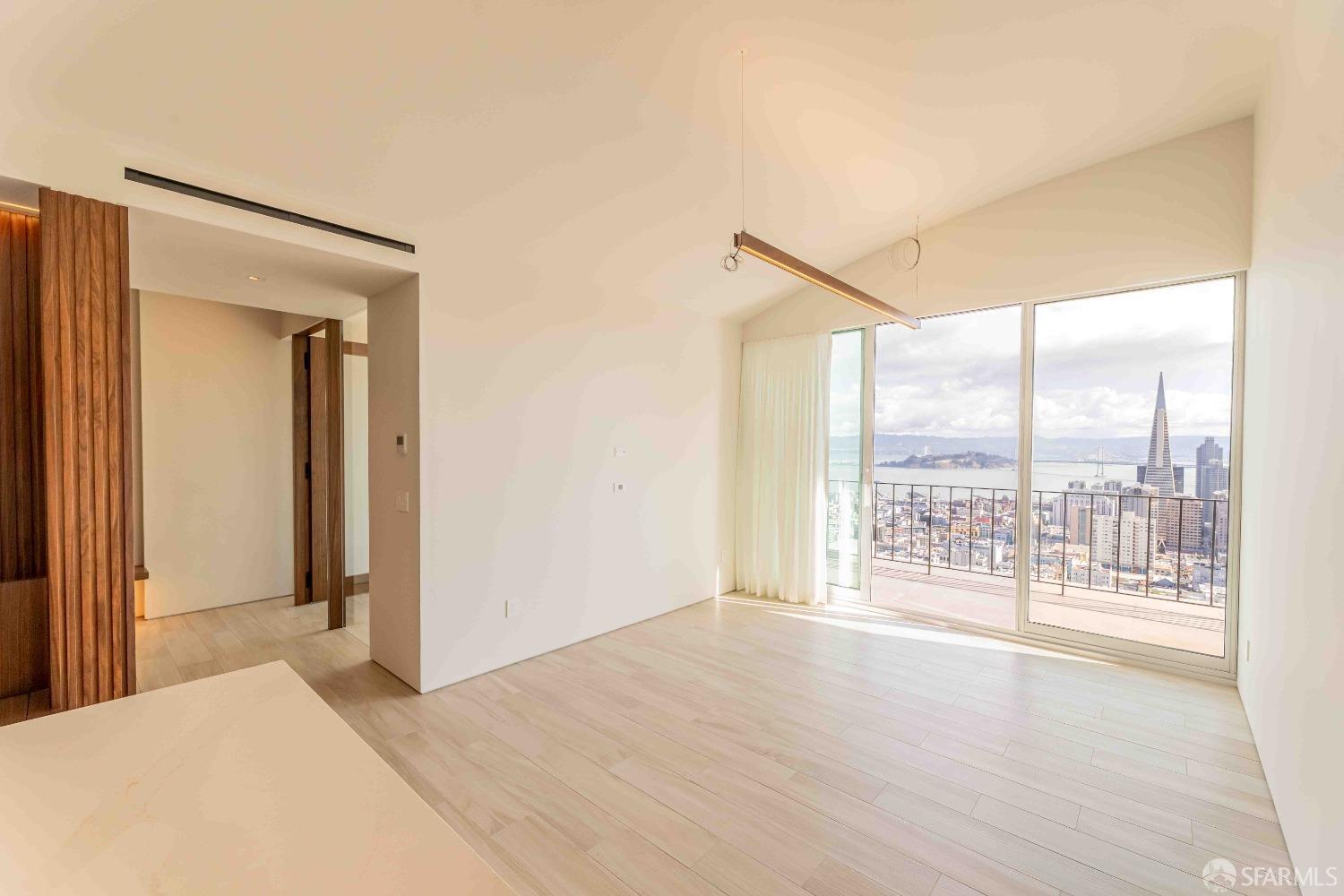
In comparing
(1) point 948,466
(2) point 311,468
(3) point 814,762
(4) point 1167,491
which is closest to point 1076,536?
(4) point 1167,491

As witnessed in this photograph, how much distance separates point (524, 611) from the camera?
3945mm

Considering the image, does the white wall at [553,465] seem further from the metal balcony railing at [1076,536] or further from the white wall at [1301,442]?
the white wall at [1301,442]

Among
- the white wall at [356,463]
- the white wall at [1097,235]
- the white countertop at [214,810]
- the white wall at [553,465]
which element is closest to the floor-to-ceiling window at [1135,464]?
the white wall at [1097,235]

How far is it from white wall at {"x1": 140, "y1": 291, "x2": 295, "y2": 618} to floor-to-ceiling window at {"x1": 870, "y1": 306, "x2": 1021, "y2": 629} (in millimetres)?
5617

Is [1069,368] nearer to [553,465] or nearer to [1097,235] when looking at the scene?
[1097,235]

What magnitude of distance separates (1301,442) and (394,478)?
454cm

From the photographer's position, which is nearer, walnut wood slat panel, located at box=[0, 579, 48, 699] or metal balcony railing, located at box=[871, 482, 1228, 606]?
walnut wood slat panel, located at box=[0, 579, 48, 699]

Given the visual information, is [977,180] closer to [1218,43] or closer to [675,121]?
[1218,43]

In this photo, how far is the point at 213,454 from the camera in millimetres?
5031

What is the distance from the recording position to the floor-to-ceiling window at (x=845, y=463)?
17.1 ft

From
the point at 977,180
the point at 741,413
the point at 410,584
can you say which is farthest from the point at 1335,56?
the point at 410,584

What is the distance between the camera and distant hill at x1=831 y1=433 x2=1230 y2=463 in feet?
12.6

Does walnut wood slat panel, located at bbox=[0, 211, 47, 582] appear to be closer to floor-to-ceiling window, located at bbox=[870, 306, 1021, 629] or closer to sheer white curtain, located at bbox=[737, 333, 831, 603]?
sheer white curtain, located at bbox=[737, 333, 831, 603]

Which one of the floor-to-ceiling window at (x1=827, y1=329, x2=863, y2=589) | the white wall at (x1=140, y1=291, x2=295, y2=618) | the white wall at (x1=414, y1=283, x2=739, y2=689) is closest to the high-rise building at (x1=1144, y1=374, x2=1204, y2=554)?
the floor-to-ceiling window at (x1=827, y1=329, x2=863, y2=589)
